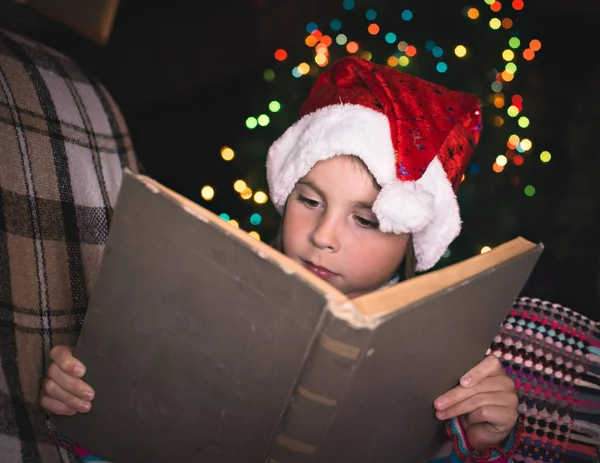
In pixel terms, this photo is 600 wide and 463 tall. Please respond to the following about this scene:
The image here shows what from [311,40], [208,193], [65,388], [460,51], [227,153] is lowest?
[65,388]

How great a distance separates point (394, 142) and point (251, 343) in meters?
0.44

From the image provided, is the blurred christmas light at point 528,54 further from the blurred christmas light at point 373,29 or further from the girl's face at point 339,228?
the girl's face at point 339,228

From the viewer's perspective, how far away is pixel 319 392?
507 millimetres

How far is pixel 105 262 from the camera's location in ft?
1.77

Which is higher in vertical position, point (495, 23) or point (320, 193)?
point (495, 23)

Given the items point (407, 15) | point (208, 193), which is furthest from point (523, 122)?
point (208, 193)

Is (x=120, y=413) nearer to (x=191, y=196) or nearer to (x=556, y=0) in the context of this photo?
(x=191, y=196)

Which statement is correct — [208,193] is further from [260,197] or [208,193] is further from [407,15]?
[407,15]

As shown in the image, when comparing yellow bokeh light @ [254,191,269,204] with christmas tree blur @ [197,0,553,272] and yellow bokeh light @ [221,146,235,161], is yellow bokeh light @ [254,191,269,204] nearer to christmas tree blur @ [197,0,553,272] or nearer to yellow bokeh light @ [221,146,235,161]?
yellow bokeh light @ [221,146,235,161]

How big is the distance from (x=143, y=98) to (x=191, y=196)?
37 centimetres

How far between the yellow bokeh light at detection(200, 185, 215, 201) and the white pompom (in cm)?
82

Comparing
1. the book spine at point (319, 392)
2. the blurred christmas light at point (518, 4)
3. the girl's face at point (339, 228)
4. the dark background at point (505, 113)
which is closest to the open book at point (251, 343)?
the book spine at point (319, 392)

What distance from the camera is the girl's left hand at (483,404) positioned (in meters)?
0.68

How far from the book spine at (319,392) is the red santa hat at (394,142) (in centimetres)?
32
